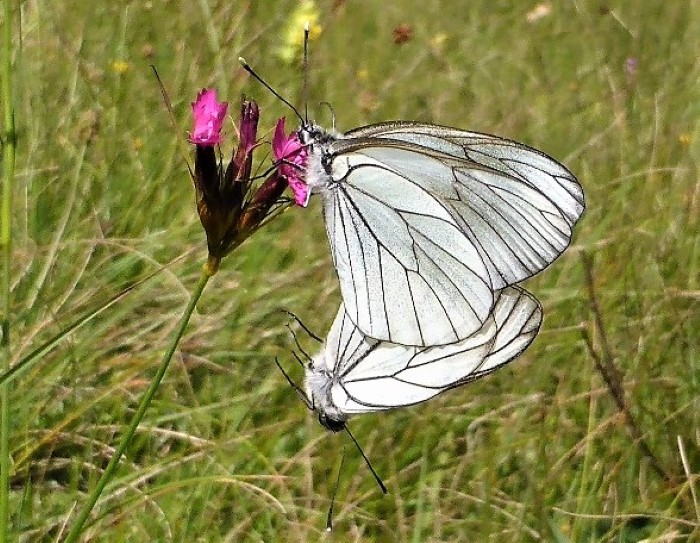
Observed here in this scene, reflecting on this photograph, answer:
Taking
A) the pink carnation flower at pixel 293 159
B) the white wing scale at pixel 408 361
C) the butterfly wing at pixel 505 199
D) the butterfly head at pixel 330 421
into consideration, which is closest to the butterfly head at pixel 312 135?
the pink carnation flower at pixel 293 159

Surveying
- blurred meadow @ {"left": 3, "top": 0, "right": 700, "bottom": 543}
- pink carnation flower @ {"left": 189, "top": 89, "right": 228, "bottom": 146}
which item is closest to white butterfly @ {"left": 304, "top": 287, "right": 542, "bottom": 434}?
blurred meadow @ {"left": 3, "top": 0, "right": 700, "bottom": 543}

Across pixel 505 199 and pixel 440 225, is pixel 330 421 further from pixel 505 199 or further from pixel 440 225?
pixel 505 199

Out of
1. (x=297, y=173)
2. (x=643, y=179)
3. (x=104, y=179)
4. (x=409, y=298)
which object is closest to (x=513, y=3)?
(x=643, y=179)

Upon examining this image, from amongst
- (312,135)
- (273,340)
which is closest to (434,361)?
(312,135)

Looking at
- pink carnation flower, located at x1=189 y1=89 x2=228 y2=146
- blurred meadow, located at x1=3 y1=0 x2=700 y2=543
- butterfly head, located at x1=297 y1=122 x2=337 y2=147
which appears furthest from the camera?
blurred meadow, located at x1=3 y1=0 x2=700 y2=543

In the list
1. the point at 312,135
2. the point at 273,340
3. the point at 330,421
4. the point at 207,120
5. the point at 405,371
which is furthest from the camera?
the point at 273,340

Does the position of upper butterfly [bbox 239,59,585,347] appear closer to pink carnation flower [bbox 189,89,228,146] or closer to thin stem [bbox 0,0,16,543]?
pink carnation flower [bbox 189,89,228,146]
